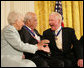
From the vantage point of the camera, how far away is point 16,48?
11.1 feet

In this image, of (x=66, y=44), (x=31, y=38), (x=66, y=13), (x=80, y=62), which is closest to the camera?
(x=80, y=62)

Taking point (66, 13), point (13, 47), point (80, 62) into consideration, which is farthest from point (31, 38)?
point (66, 13)

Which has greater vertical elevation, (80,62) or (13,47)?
(13,47)

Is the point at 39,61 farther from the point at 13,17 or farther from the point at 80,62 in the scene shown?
the point at 13,17

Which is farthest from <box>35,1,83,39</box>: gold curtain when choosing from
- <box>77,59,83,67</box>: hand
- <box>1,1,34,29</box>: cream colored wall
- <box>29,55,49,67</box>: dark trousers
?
<box>77,59,83,67</box>: hand

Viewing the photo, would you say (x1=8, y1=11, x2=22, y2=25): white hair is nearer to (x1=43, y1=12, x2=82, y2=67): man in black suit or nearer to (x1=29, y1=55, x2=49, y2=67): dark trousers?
(x1=29, y1=55, x2=49, y2=67): dark trousers

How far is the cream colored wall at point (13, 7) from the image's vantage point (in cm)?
591

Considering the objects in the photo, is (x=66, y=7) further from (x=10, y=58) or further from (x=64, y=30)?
(x=10, y=58)

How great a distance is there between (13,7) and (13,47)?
3214 mm

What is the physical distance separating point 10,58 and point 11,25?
1.94 ft

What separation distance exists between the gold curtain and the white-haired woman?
4490 millimetres

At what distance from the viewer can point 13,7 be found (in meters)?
6.41

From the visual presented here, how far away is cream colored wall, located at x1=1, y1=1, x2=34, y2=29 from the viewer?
233 inches

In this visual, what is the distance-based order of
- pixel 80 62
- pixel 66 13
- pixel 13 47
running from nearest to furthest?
pixel 13 47, pixel 80 62, pixel 66 13
